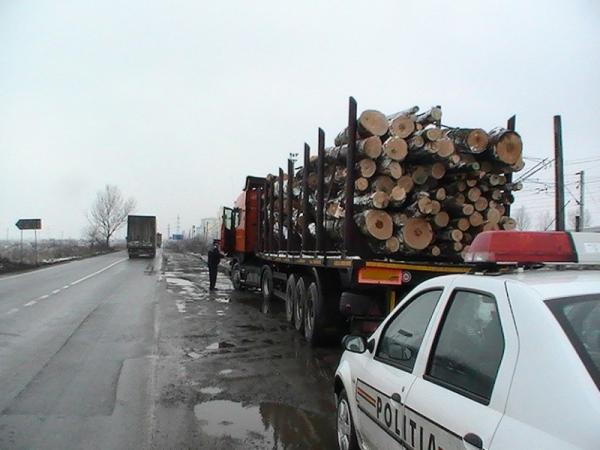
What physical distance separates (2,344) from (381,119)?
680cm

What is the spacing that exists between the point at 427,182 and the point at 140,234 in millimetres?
45090

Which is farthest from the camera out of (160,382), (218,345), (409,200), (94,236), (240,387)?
(94,236)

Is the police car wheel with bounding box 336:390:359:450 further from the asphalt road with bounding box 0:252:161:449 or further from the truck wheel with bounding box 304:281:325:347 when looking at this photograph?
the truck wheel with bounding box 304:281:325:347

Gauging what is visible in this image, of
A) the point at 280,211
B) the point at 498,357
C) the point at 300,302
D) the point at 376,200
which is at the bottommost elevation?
the point at 300,302

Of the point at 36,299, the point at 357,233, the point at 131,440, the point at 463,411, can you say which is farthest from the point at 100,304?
the point at 463,411

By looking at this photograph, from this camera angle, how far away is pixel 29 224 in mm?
44438

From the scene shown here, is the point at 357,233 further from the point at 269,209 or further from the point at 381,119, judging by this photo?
the point at 269,209

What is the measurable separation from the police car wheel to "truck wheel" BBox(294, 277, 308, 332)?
5.64 metres

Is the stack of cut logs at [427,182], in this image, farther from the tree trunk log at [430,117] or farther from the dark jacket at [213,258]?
the dark jacket at [213,258]

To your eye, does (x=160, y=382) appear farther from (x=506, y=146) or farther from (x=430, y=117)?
(x=506, y=146)

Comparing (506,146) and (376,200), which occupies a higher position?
(506,146)

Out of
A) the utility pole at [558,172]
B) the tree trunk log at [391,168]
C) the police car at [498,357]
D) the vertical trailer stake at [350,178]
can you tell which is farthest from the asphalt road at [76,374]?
the utility pole at [558,172]

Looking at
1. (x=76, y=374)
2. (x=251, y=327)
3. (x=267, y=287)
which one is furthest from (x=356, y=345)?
(x=267, y=287)

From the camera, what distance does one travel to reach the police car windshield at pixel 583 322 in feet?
6.77
